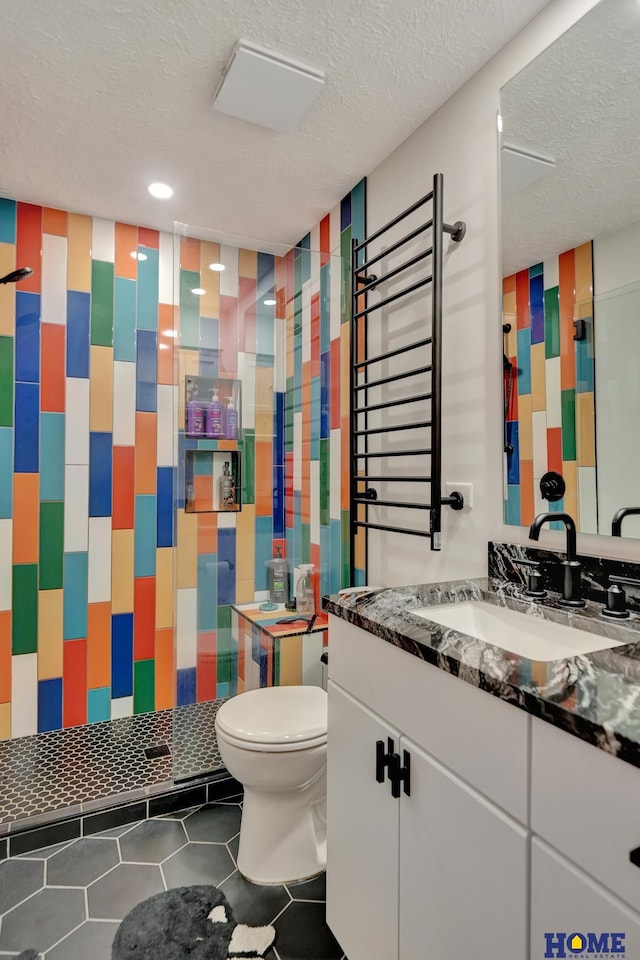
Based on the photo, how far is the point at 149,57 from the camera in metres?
1.59

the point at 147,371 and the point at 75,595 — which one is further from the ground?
the point at 147,371

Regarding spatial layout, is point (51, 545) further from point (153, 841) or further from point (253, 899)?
point (253, 899)

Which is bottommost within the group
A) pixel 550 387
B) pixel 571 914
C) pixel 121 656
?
pixel 121 656

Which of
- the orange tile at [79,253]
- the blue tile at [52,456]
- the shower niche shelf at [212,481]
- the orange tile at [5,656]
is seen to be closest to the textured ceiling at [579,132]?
the shower niche shelf at [212,481]

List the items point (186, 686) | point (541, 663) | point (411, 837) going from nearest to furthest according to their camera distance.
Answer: point (541, 663) < point (411, 837) < point (186, 686)

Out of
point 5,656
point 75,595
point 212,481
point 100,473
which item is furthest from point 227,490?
point 5,656

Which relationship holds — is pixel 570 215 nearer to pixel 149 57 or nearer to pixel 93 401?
pixel 149 57

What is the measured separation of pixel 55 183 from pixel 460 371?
1.93 meters

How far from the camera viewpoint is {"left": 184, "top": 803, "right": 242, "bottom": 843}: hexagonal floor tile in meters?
1.86

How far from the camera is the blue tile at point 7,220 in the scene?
2.45 metres

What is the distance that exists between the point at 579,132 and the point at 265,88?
0.97 meters

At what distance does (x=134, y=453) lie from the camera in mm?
2691

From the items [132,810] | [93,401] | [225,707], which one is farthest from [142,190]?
[132,810]

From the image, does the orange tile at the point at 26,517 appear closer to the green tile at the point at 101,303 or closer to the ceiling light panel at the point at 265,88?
the green tile at the point at 101,303
